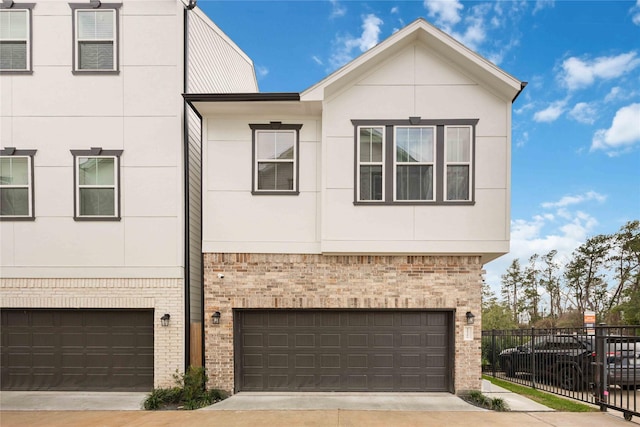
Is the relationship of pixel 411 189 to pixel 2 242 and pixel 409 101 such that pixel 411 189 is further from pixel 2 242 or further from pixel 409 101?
pixel 2 242

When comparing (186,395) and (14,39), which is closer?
(186,395)

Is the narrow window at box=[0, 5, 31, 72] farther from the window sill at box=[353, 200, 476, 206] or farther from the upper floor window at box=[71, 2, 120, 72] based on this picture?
the window sill at box=[353, 200, 476, 206]

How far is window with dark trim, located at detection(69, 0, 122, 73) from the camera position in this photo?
860 centimetres

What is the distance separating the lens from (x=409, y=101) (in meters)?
8.44

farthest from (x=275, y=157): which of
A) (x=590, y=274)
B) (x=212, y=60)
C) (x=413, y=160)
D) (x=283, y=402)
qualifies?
(x=590, y=274)

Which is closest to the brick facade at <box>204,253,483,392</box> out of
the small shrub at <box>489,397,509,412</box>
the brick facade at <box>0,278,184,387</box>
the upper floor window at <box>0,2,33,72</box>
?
the brick facade at <box>0,278,184,387</box>

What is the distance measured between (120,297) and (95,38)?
5.80m

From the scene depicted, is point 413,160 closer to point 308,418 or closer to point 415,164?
point 415,164

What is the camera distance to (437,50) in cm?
837

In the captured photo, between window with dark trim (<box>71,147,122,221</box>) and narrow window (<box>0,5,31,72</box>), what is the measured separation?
2.41 metres

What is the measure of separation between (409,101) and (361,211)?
2.64m

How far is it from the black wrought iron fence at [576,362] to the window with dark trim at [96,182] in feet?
33.8

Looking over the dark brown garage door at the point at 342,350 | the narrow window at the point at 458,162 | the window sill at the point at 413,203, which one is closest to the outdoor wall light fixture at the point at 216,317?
the dark brown garage door at the point at 342,350

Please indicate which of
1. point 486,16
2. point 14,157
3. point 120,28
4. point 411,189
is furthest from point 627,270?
point 14,157
